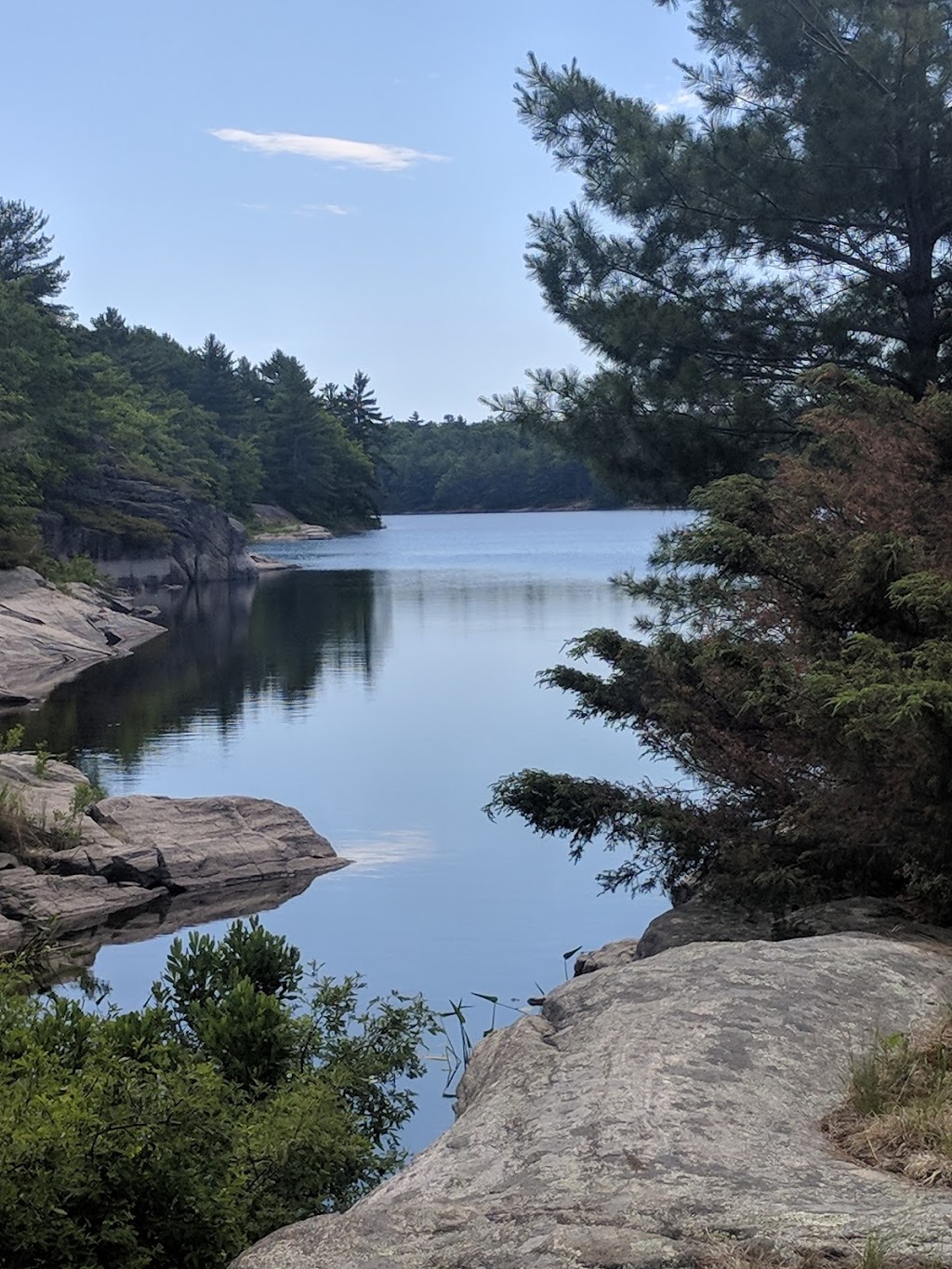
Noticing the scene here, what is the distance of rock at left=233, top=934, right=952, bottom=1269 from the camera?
3182 mm

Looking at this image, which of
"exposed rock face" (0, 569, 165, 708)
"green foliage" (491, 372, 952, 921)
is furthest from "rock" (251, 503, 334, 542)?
"green foliage" (491, 372, 952, 921)

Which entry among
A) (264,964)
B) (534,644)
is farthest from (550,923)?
(534,644)

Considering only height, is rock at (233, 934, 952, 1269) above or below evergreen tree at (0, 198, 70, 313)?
below

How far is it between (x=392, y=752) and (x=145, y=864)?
7.21m

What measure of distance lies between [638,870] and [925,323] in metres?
6.55

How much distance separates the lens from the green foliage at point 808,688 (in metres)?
6.25

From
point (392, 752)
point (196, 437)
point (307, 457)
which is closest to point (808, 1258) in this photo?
point (392, 752)

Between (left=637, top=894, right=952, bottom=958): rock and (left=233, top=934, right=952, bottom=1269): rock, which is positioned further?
(left=637, top=894, right=952, bottom=958): rock

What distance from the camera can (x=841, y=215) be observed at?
1332 cm

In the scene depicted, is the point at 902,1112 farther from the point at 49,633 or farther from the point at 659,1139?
the point at 49,633

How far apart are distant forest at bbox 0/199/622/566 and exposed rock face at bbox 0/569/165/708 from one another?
153 centimetres

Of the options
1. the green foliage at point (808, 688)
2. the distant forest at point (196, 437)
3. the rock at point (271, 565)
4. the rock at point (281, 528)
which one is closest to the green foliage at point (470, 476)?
the distant forest at point (196, 437)

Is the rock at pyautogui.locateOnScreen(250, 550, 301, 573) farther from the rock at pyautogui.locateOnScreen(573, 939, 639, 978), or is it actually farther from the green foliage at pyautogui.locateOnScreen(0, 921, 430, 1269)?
the green foliage at pyautogui.locateOnScreen(0, 921, 430, 1269)

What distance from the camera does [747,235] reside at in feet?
45.6
